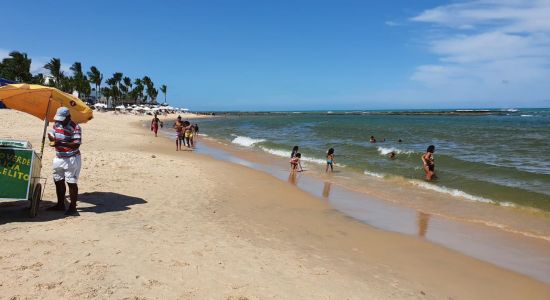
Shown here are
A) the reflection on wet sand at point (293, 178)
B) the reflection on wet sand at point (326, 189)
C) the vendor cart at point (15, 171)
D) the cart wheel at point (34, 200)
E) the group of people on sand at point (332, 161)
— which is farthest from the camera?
the group of people on sand at point (332, 161)

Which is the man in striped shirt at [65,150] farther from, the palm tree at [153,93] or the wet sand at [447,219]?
the palm tree at [153,93]

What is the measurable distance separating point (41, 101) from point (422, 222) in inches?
300

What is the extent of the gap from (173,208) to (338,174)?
866 centimetres

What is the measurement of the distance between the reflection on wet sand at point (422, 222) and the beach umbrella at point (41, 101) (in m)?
6.51

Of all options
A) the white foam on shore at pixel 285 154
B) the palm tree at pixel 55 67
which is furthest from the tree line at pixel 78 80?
the white foam on shore at pixel 285 154

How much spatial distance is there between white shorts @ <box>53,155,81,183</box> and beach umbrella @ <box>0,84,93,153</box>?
0.57 m

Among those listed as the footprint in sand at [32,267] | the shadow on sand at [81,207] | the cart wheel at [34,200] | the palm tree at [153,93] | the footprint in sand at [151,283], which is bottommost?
the footprint in sand at [151,283]

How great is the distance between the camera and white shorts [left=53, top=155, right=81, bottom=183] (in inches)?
255

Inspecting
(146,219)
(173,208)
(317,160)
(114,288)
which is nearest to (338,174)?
(317,160)

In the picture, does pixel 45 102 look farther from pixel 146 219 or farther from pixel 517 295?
pixel 517 295

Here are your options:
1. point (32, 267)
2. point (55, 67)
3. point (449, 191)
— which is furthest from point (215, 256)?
point (55, 67)

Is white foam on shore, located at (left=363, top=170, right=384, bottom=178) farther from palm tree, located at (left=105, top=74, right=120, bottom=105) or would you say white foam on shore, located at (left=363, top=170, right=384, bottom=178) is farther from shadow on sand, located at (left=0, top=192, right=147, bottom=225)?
palm tree, located at (left=105, top=74, right=120, bottom=105)

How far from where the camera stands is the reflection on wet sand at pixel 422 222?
26.2 feet

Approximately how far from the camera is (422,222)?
8.78 meters
